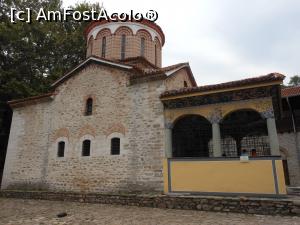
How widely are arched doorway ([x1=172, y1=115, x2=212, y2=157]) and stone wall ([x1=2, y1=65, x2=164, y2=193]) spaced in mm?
886

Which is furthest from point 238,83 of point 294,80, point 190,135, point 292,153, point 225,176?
point 294,80

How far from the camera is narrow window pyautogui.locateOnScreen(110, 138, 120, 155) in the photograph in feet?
32.6

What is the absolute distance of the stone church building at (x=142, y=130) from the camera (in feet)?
26.0

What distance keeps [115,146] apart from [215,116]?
162 inches

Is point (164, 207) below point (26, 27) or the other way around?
below

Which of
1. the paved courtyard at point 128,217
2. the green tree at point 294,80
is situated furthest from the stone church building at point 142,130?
the green tree at point 294,80

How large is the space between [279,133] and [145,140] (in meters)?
7.77

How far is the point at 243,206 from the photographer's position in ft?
22.6

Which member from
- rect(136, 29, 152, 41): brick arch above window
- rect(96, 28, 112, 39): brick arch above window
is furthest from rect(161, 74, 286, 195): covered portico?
rect(96, 28, 112, 39): brick arch above window

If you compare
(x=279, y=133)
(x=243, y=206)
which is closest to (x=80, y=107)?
(x=243, y=206)

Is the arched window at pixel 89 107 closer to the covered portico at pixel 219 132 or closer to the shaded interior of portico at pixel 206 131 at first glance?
the covered portico at pixel 219 132

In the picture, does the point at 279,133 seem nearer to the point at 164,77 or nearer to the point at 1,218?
the point at 164,77

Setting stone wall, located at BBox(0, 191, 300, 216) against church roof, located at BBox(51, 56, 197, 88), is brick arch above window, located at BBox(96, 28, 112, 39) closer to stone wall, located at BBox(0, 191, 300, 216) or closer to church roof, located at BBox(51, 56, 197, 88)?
church roof, located at BBox(51, 56, 197, 88)

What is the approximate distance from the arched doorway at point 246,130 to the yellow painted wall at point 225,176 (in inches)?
66.4
